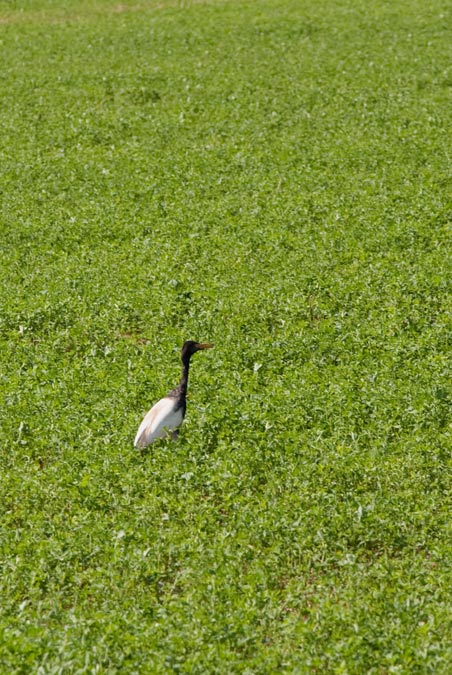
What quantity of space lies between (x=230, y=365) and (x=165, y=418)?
242 cm

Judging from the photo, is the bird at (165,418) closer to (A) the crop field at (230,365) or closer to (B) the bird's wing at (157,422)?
(B) the bird's wing at (157,422)

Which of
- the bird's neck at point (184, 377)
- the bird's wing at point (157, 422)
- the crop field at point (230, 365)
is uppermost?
the bird's neck at point (184, 377)

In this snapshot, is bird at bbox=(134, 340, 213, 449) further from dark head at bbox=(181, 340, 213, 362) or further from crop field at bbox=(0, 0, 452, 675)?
dark head at bbox=(181, 340, 213, 362)

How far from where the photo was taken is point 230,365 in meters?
14.5

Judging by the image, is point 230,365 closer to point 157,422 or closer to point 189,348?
point 189,348

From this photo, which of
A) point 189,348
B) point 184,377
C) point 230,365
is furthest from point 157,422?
point 230,365

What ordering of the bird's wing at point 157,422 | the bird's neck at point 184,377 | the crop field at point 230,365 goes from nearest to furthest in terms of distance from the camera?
1. the crop field at point 230,365
2. the bird's wing at point 157,422
3. the bird's neck at point 184,377

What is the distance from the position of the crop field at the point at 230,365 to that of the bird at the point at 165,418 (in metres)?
0.22

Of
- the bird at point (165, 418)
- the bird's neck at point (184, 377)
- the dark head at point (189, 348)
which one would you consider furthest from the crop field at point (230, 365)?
the dark head at point (189, 348)

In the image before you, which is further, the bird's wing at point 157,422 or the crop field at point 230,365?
the bird's wing at point 157,422

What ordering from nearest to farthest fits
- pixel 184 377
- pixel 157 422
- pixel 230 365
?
pixel 157 422 → pixel 184 377 → pixel 230 365

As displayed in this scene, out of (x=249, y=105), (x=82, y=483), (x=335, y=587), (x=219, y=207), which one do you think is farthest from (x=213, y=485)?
(x=249, y=105)

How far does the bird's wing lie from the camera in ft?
40.1

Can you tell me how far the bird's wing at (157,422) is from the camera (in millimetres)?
12211
